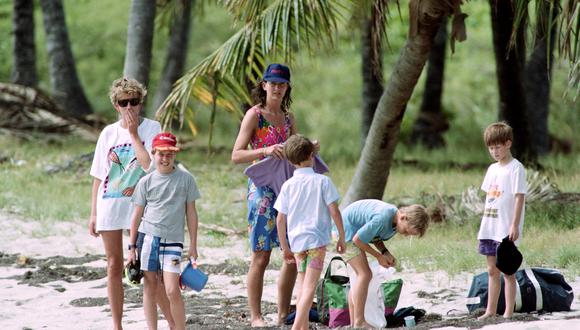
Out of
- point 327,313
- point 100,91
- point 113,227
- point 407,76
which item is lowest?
point 327,313

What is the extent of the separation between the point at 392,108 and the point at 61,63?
34.7 ft

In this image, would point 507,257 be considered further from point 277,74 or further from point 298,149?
point 277,74

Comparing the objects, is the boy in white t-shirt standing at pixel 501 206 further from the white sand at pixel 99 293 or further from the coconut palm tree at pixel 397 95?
the coconut palm tree at pixel 397 95

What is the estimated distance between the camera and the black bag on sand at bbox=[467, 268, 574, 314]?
7016mm

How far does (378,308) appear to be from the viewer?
6.82 m

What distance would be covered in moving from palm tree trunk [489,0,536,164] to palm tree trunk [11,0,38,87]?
8812 millimetres

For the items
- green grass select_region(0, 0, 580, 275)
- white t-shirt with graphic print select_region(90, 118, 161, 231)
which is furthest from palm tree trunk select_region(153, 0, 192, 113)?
white t-shirt with graphic print select_region(90, 118, 161, 231)

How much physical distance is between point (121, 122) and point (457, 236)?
16.9 ft

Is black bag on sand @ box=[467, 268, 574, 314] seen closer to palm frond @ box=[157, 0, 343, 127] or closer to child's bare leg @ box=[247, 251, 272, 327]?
child's bare leg @ box=[247, 251, 272, 327]

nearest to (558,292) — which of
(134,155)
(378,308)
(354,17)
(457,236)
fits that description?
(378,308)

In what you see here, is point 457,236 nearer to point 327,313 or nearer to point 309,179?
point 327,313

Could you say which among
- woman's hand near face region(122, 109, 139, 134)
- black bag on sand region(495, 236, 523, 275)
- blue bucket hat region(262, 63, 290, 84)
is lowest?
black bag on sand region(495, 236, 523, 275)

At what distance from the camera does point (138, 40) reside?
13.5m

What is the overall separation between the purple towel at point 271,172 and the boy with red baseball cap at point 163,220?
0.60 m
